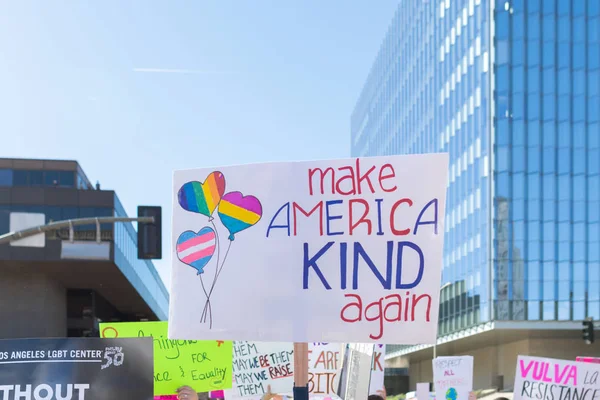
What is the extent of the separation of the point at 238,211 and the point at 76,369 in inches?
48.5

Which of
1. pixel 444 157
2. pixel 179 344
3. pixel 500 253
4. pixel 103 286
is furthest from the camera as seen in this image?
pixel 500 253

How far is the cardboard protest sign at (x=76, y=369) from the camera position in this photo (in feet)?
17.7

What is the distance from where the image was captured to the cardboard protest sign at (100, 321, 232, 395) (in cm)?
941

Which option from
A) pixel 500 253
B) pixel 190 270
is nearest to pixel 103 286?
pixel 500 253

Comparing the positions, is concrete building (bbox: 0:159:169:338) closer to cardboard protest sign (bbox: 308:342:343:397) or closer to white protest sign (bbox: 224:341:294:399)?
white protest sign (bbox: 224:341:294:399)

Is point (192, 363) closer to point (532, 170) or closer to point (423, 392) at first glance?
point (423, 392)

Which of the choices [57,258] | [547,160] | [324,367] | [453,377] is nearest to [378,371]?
[324,367]

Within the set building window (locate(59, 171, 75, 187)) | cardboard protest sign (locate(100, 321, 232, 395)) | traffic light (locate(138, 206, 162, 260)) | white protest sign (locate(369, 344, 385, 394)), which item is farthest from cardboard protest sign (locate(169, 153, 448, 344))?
building window (locate(59, 171, 75, 187))

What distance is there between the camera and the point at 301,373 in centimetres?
511

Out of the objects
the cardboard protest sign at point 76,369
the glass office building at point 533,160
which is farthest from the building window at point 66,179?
the cardboard protest sign at point 76,369

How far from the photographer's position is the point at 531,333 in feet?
182

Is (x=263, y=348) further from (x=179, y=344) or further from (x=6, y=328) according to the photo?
(x=6, y=328)

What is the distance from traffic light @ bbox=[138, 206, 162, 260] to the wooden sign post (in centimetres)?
1089

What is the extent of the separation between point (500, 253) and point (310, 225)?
48455 mm
